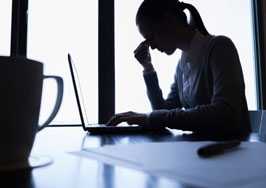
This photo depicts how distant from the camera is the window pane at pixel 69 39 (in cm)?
204

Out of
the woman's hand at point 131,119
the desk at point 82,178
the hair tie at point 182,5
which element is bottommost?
the desk at point 82,178

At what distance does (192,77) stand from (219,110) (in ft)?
1.22

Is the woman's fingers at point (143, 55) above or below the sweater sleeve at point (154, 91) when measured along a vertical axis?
above

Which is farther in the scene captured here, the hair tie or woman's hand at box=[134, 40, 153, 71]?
woman's hand at box=[134, 40, 153, 71]

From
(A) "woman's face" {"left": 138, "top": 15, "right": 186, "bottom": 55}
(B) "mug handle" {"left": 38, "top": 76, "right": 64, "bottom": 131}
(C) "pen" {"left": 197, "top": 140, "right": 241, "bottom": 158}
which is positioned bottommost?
(C) "pen" {"left": 197, "top": 140, "right": 241, "bottom": 158}

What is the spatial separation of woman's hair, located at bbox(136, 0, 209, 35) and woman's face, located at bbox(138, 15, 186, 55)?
0.10 feet

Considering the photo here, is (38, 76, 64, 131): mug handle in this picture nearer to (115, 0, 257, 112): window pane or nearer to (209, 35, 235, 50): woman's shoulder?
(209, 35, 235, 50): woman's shoulder

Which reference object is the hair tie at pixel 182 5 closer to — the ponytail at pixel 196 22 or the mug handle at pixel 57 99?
the ponytail at pixel 196 22

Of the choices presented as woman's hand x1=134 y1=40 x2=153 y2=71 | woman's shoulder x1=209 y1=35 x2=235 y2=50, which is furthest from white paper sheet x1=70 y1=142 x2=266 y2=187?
woman's hand x1=134 y1=40 x2=153 y2=71

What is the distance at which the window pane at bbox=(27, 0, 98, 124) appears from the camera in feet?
6.69

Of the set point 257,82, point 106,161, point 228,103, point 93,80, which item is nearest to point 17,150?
point 106,161

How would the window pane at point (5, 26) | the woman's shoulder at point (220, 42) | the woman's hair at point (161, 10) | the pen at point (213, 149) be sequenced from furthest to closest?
the window pane at point (5, 26), the woman's hair at point (161, 10), the woman's shoulder at point (220, 42), the pen at point (213, 149)

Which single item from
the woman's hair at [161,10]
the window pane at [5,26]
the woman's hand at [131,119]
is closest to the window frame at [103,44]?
the window pane at [5,26]

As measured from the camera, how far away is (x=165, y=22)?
1396mm
